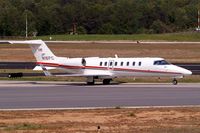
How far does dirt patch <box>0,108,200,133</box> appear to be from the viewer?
18.8 metres

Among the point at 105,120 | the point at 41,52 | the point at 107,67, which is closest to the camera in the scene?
the point at 105,120

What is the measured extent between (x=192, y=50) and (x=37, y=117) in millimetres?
58955

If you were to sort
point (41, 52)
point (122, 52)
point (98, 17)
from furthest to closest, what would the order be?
1. point (98, 17)
2. point (122, 52)
3. point (41, 52)

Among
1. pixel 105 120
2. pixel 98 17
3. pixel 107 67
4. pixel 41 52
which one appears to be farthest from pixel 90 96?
pixel 98 17

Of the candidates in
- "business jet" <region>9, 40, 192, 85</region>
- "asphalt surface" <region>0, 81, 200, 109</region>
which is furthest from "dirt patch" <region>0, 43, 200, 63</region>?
"asphalt surface" <region>0, 81, 200, 109</region>

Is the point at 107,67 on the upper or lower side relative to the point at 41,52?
lower

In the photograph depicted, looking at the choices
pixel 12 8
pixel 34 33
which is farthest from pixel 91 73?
pixel 12 8

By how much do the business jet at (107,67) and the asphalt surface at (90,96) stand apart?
2.06 metres

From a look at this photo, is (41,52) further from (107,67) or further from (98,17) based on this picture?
(98,17)

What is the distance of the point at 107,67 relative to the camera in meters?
42.3

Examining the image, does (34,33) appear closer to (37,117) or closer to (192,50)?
(192,50)

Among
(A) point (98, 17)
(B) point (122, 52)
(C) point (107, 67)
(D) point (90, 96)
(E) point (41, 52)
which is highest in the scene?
(A) point (98, 17)

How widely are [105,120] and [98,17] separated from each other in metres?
110

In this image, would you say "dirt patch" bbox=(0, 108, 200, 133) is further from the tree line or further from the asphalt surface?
the tree line
